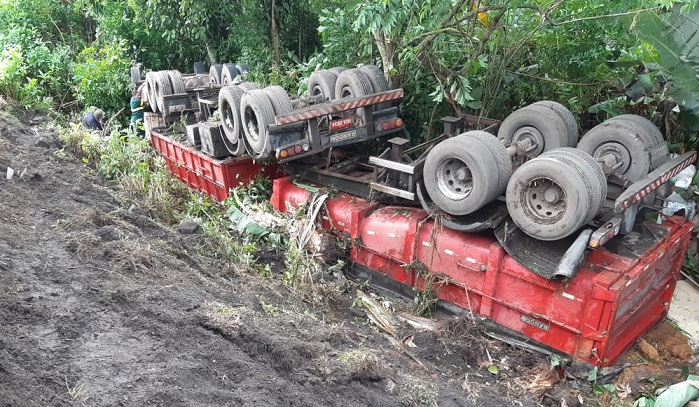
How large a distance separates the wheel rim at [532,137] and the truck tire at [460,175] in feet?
3.28

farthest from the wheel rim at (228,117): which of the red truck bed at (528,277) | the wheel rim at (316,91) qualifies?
the red truck bed at (528,277)

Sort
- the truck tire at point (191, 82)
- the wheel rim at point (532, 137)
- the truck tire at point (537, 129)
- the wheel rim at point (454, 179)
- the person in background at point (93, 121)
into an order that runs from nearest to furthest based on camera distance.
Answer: the wheel rim at point (454, 179) < the truck tire at point (537, 129) < the wheel rim at point (532, 137) < the truck tire at point (191, 82) < the person in background at point (93, 121)

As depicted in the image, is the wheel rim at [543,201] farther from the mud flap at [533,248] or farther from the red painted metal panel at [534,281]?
the red painted metal panel at [534,281]

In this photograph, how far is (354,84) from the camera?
6535mm

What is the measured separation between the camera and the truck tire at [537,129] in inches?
213

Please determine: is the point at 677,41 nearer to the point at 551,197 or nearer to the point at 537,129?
the point at 537,129

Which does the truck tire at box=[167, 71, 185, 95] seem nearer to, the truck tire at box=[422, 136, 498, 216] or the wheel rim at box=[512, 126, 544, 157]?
the truck tire at box=[422, 136, 498, 216]

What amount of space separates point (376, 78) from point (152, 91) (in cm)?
442

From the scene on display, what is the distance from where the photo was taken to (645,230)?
4.86m

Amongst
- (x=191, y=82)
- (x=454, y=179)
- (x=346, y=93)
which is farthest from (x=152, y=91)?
(x=454, y=179)

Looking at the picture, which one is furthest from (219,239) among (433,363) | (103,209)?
(433,363)

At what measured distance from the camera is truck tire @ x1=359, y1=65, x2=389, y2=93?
6.65 m

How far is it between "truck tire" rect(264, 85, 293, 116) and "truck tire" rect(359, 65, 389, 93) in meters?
1.17

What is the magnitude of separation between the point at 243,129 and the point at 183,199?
1.84 meters
